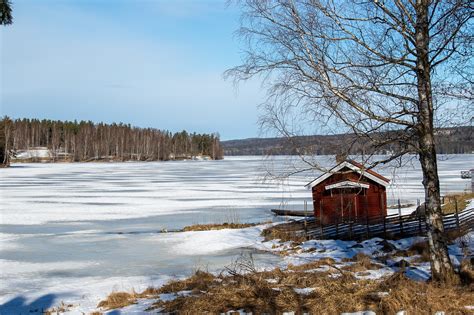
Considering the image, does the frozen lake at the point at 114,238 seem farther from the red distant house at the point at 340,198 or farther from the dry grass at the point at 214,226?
the red distant house at the point at 340,198

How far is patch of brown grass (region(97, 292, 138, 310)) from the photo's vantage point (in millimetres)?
8547

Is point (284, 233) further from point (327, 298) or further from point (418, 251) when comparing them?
point (327, 298)

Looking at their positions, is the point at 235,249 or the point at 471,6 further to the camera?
the point at 235,249

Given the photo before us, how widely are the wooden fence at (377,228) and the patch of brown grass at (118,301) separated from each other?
9.63m

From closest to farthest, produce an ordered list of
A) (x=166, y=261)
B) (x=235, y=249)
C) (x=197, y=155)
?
1. (x=166, y=261)
2. (x=235, y=249)
3. (x=197, y=155)

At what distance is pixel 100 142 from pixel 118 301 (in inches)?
5950

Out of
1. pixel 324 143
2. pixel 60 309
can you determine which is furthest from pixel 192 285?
pixel 324 143

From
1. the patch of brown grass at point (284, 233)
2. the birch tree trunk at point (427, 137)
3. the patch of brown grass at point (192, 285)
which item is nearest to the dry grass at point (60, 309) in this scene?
the patch of brown grass at point (192, 285)

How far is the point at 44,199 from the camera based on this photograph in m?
33.0

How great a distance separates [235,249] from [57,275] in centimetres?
617

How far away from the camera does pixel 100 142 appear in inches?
6058

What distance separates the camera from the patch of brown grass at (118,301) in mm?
8547

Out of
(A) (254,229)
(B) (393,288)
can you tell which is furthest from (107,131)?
Answer: (B) (393,288)

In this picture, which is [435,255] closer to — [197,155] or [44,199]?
[44,199]
